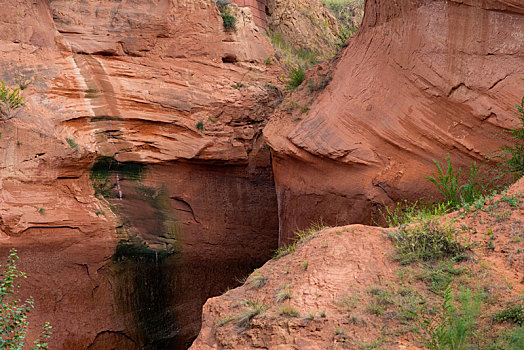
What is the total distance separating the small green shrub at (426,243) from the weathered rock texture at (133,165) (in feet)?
19.4

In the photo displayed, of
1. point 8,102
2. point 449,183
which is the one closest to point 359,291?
point 449,183

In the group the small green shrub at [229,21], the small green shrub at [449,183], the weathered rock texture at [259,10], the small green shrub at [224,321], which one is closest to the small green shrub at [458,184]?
the small green shrub at [449,183]

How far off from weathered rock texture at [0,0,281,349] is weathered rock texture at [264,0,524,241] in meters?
1.98

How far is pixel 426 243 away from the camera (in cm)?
514

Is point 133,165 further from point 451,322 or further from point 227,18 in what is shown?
point 451,322

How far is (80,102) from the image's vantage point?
9.69 meters

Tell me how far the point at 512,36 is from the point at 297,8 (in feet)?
33.9

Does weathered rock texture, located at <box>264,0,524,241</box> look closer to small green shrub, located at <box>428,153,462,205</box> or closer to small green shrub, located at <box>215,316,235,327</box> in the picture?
small green shrub, located at <box>428,153,462,205</box>

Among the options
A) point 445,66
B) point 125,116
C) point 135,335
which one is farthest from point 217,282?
point 445,66

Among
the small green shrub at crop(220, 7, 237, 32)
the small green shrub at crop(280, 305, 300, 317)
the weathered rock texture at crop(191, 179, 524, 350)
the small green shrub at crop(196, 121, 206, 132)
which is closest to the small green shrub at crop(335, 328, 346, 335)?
the weathered rock texture at crop(191, 179, 524, 350)

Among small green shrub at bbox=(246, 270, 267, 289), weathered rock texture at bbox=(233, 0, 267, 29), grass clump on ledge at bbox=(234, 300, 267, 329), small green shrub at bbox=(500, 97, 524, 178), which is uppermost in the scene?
weathered rock texture at bbox=(233, 0, 267, 29)

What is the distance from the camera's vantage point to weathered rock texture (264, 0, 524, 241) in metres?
7.11

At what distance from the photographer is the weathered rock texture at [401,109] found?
23.3 ft

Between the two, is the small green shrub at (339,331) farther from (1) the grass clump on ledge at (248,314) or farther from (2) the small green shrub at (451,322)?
(1) the grass clump on ledge at (248,314)
